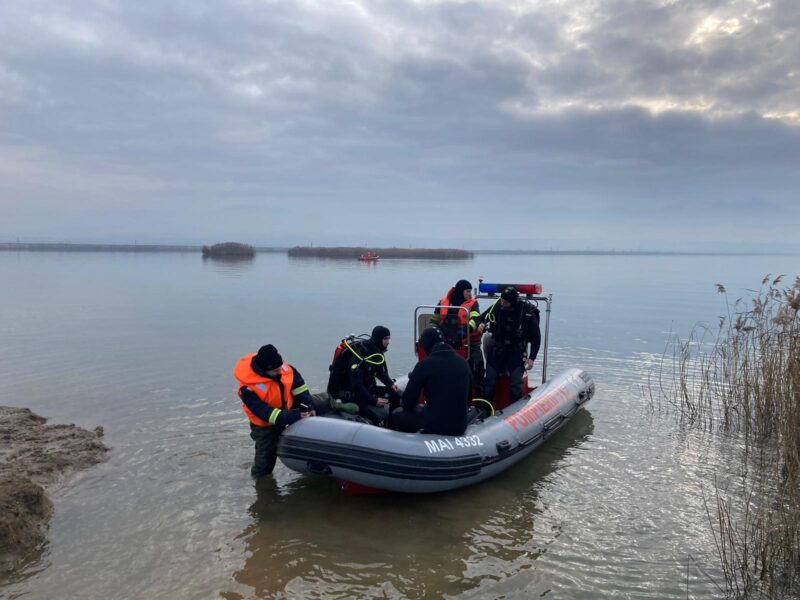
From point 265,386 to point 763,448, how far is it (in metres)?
4.98

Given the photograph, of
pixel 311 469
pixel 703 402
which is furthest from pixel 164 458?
pixel 703 402

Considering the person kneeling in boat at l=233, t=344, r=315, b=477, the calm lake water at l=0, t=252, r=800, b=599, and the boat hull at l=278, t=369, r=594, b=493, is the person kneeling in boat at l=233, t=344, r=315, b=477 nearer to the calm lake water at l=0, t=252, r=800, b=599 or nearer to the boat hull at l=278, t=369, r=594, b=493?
the boat hull at l=278, t=369, r=594, b=493

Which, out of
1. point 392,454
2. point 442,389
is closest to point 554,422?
point 442,389

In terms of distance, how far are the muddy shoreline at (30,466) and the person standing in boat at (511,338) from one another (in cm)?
398

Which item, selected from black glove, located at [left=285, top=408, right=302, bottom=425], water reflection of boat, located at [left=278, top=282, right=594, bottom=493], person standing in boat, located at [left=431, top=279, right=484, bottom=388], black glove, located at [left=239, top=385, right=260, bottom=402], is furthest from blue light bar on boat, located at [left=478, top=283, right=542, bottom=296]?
black glove, located at [left=239, top=385, right=260, bottom=402]

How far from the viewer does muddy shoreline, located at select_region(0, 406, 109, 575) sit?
12.1 ft

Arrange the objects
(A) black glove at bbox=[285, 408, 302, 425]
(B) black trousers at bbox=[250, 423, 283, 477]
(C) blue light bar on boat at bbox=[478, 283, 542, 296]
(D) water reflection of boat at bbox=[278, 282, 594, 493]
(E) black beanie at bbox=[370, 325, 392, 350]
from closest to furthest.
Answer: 1. (D) water reflection of boat at bbox=[278, 282, 594, 493]
2. (A) black glove at bbox=[285, 408, 302, 425]
3. (B) black trousers at bbox=[250, 423, 283, 477]
4. (E) black beanie at bbox=[370, 325, 392, 350]
5. (C) blue light bar on boat at bbox=[478, 283, 542, 296]

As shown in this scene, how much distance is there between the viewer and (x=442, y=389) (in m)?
4.50

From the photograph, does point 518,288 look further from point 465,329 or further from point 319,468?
point 319,468

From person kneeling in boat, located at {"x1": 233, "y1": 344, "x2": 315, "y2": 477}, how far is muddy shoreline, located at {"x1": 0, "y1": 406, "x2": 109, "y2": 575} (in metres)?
1.55

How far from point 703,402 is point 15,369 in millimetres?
9913

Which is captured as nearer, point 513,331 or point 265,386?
point 265,386

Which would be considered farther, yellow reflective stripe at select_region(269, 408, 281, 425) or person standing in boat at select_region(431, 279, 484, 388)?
person standing in boat at select_region(431, 279, 484, 388)

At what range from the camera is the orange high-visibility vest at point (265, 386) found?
4.53m
